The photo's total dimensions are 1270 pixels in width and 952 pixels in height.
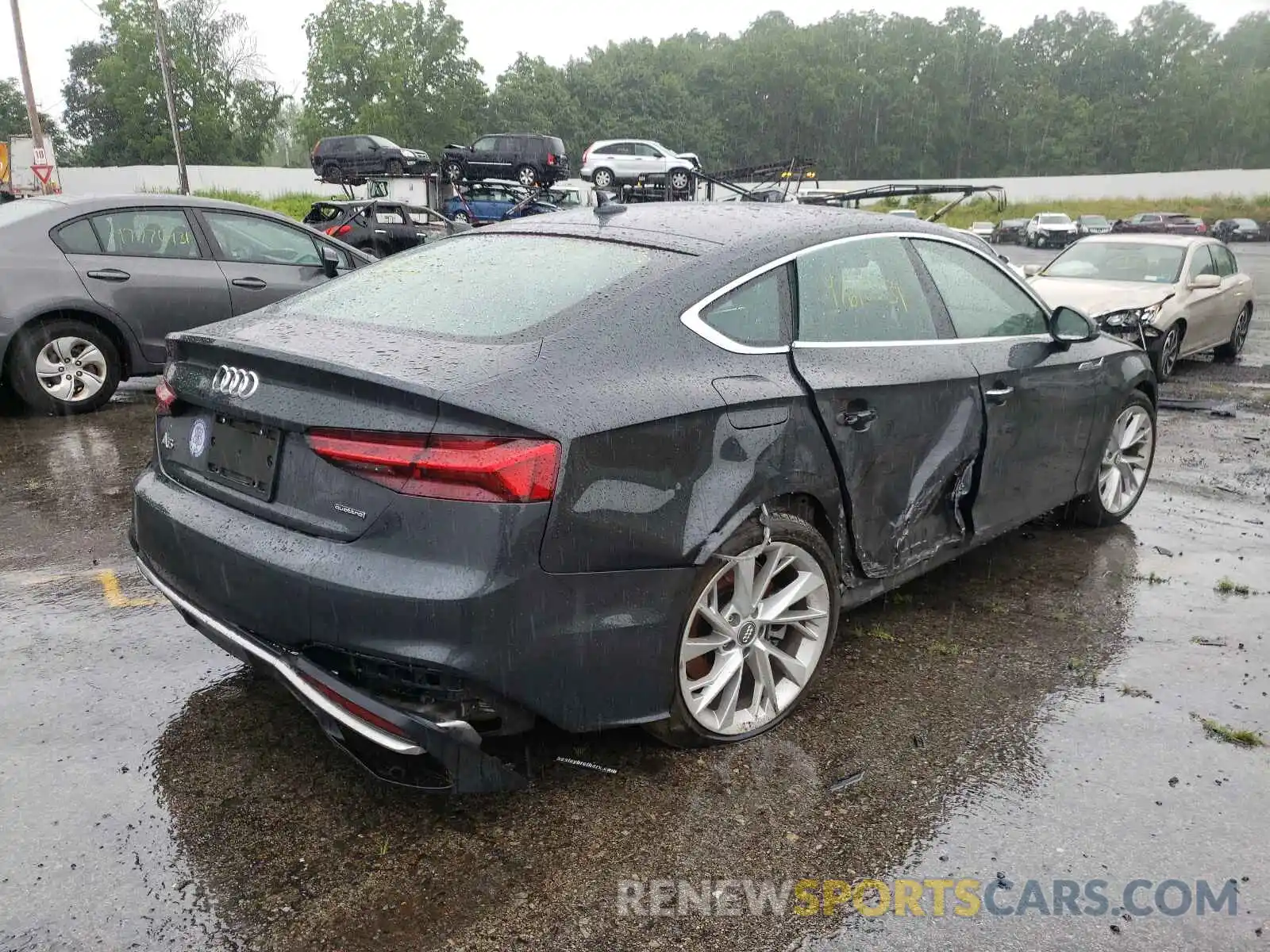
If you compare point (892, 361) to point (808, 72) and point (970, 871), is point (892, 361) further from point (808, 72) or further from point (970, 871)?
point (808, 72)

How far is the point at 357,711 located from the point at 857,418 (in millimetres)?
1719

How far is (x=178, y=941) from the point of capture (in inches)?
88.4

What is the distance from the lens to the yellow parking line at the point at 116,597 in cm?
407

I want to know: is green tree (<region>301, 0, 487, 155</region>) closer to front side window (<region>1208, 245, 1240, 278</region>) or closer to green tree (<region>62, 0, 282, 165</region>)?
green tree (<region>62, 0, 282, 165</region>)

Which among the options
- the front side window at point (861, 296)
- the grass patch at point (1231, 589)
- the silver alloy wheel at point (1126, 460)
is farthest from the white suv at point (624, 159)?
the front side window at point (861, 296)

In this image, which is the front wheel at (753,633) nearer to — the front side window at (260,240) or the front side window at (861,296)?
the front side window at (861,296)

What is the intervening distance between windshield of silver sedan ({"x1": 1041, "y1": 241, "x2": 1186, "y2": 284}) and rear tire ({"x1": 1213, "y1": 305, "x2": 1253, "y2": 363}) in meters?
1.65

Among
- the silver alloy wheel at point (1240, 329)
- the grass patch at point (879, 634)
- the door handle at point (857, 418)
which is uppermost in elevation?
the door handle at point (857, 418)

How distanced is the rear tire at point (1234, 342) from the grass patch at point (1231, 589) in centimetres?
831

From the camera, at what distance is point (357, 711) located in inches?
95.0

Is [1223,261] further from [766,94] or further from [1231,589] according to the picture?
[766,94]

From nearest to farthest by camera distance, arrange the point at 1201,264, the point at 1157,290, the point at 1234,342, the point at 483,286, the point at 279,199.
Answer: the point at 483,286
the point at 1157,290
the point at 1201,264
the point at 1234,342
the point at 279,199

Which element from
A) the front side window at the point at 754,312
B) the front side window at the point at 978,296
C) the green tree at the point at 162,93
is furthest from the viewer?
the green tree at the point at 162,93

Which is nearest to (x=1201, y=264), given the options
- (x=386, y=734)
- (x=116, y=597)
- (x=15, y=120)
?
(x=116, y=597)
